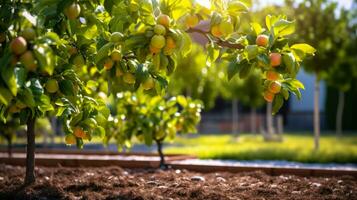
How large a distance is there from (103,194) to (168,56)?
4.07 feet

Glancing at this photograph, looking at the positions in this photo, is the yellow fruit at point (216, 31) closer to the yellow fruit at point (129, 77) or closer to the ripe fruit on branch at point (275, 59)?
the ripe fruit on branch at point (275, 59)

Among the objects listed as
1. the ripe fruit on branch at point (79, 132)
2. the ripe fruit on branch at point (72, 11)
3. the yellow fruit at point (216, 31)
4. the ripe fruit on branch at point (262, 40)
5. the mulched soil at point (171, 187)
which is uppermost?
the ripe fruit on branch at point (72, 11)

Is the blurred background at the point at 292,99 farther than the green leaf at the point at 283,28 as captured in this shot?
Yes

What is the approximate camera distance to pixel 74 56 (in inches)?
113

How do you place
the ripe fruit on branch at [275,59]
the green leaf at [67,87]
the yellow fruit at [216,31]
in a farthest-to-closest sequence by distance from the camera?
the green leaf at [67,87]
the yellow fruit at [216,31]
the ripe fruit on branch at [275,59]

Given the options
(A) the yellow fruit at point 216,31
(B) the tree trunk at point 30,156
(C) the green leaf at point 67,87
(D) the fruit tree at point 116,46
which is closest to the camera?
(D) the fruit tree at point 116,46

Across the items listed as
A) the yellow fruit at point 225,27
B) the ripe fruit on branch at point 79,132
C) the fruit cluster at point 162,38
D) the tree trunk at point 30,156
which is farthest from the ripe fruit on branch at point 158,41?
the tree trunk at point 30,156

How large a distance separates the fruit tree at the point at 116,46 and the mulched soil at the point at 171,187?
2.05ft

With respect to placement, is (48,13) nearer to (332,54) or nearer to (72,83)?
(72,83)

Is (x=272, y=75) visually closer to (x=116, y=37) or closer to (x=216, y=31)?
(x=216, y=31)

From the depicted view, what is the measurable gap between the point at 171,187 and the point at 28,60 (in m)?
1.88

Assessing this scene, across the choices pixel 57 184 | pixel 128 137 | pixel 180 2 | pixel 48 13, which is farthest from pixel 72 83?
pixel 128 137

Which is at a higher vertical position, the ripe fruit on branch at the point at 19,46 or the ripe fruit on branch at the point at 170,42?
the ripe fruit on branch at the point at 170,42

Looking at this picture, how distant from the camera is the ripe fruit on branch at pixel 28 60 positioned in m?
2.05
